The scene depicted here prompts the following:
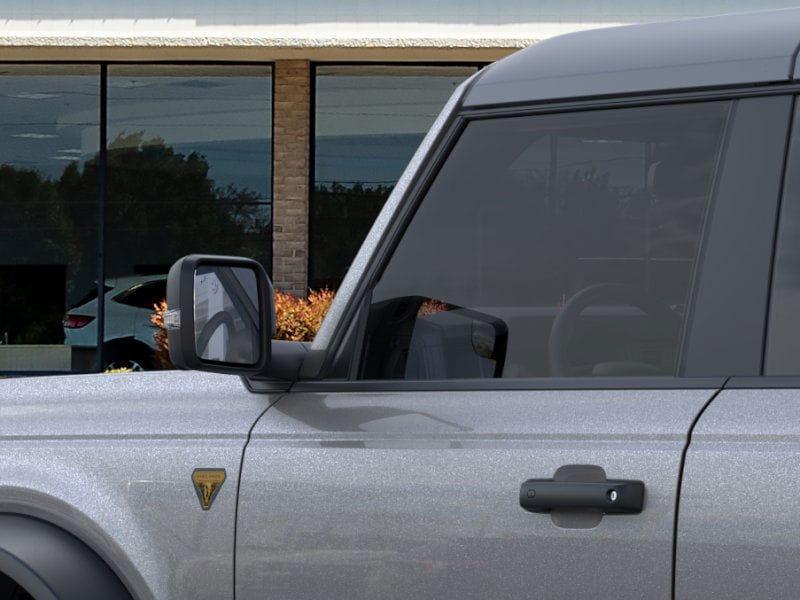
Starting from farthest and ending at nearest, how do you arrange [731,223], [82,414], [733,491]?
[82,414]
[731,223]
[733,491]

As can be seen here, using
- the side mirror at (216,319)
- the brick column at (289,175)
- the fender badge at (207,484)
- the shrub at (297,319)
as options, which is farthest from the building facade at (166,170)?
the fender badge at (207,484)

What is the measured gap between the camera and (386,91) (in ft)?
48.5

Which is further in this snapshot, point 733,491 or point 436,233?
point 436,233

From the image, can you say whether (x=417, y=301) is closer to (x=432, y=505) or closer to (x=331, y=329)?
(x=331, y=329)

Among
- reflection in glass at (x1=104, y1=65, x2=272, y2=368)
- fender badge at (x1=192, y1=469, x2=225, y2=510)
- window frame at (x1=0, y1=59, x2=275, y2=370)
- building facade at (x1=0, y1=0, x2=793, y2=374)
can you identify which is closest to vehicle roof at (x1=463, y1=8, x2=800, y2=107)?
fender badge at (x1=192, y1=469, x2=225, y2=510)

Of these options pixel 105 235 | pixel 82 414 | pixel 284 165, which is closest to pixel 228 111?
pixel 284 165

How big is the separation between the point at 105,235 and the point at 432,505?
13.0 metres

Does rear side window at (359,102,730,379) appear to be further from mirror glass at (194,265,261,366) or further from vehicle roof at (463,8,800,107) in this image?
mirror glass at (194,265,261,366)

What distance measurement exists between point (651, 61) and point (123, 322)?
12833mm

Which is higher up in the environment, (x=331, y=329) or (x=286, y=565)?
(x=331, y=329)

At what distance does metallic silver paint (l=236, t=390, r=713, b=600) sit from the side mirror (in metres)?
0.17

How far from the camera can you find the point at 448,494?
2.51 metres

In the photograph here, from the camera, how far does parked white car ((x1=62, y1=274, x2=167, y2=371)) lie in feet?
48.5

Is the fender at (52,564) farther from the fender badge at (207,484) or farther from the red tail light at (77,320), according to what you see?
the red tail light at (77,320)
